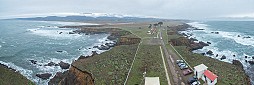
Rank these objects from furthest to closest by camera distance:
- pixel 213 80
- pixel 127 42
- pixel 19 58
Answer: pixel 127 42, pixel 19 58, pixel 213 80

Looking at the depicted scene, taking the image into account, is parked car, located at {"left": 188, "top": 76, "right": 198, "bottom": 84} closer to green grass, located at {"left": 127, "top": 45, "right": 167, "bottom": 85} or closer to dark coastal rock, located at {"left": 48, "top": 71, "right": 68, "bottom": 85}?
green grass, located at {"left": 127, "top": 45, "right": 167, "bottom": 85}

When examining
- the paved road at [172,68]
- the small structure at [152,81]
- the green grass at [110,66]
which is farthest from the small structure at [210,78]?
the green grass at [110,66]

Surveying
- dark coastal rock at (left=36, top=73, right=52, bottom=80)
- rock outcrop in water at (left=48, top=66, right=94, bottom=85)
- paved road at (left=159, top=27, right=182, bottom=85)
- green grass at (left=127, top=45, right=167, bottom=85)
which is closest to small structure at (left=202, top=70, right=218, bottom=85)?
paved road at (left=159, top=27, right=182, bottom=85)

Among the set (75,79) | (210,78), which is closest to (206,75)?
(210,78)

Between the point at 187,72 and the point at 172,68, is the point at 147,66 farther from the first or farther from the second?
the point at 187,72

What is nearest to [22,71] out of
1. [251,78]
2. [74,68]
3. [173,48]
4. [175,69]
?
[74,68]

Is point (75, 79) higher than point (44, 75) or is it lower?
higher

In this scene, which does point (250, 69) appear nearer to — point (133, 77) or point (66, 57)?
point (133, 77)
